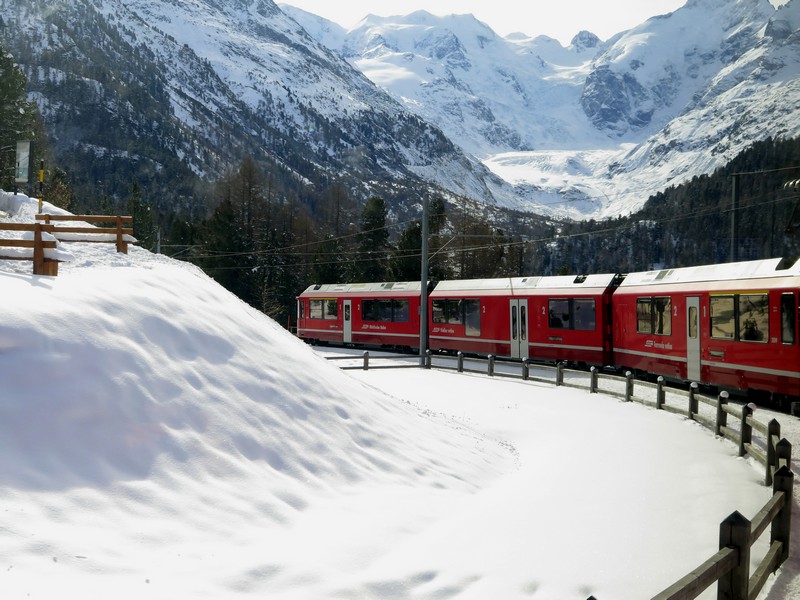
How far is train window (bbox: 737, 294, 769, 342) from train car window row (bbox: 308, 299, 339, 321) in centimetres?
2599

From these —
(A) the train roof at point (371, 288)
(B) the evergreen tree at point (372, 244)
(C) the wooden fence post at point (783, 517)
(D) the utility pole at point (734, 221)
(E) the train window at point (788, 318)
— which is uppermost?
(B) the evergreen tree at point (372, 244)

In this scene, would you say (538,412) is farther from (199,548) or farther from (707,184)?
(707,184)

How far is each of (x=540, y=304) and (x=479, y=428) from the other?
14.6m

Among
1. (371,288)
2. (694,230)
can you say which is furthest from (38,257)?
(694,230)

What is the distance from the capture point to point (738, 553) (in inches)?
219

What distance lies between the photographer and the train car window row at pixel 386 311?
36.3m

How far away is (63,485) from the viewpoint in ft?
21.2

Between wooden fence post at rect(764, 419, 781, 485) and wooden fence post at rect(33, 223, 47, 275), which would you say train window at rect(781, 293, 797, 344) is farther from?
wooden fence post at rect(33, 223, 47, 275)

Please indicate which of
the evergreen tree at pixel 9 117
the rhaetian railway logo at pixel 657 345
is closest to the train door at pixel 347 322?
the rhaetian railway logo at pixel 657 345

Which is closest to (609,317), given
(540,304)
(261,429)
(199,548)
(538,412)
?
(540,304)

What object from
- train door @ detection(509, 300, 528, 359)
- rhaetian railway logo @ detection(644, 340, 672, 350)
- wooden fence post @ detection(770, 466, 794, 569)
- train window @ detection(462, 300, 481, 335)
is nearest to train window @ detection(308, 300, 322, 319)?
train window @ detection(462, 300, 481, 335)

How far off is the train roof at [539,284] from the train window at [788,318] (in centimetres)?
903

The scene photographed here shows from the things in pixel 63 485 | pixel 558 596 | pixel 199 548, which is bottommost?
pixel 558 596

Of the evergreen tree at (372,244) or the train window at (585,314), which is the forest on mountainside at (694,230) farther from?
the train window at (585,314)
